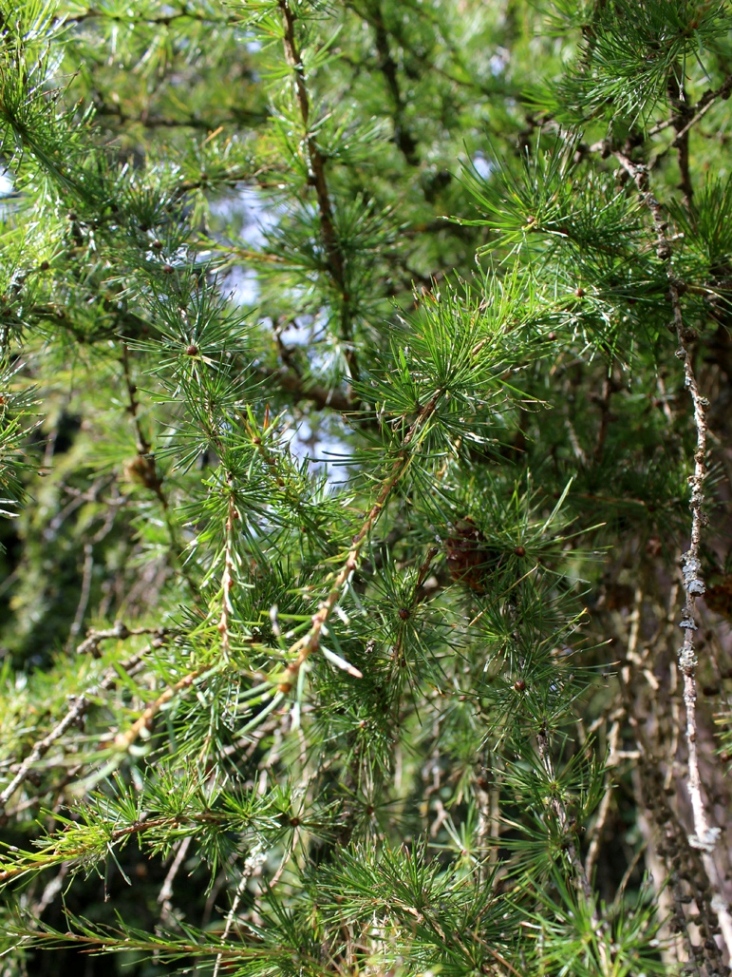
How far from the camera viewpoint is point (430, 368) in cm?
48

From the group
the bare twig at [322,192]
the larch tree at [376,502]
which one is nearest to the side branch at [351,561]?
the larch tree at [376,502]

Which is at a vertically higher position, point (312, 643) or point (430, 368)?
point (430, 368)

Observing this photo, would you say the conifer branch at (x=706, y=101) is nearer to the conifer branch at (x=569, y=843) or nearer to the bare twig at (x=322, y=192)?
the bare twig at (x=322, y=192)

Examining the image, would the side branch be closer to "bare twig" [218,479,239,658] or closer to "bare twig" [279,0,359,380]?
"bare twig" [218,479,239,658]

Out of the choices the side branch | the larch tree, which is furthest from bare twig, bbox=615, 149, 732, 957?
the side branch

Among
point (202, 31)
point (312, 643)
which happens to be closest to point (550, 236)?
point (312, 643)

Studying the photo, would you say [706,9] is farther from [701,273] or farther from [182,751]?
[182,751]

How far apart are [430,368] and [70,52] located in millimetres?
673

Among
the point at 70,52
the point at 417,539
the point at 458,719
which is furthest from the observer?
the point at 70,52

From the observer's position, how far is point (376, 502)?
46cm

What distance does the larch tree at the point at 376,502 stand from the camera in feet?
1.45

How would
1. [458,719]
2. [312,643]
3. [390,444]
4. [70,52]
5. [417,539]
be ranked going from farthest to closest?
1. [70,52]
2. [458,719]
3. [417,539]
4. [390,444]
5. [312,643]

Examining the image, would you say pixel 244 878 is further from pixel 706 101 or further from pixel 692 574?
pixel 706 101

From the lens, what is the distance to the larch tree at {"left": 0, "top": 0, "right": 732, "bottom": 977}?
0.44 m
